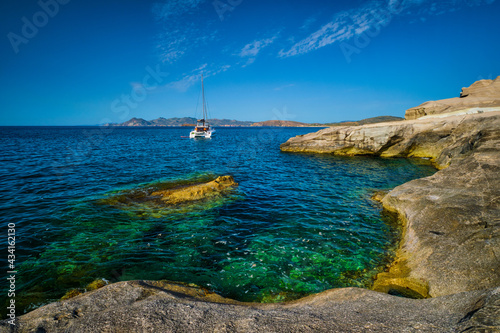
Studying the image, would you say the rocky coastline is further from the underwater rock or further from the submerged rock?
the underwater rock

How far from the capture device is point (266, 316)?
392 cm

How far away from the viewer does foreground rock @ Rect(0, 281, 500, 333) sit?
3420 mm

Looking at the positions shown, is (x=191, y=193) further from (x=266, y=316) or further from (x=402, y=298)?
(x=402, y=298)

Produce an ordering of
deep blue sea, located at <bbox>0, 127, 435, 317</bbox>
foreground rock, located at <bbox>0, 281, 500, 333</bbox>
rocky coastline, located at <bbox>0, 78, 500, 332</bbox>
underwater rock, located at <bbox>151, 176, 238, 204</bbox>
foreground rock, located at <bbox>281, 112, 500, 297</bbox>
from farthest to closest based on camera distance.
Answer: underwater rock, located at <bbox>151, 176, 238, 204</bbox> → deep blue sea, located at <bbox>0, 127, 435, 317</bbox> → foreground rock, located at <bbox>281, 112, 500, 297</bbox> → rocky coastline, located at <bbox>0, 78, 500, 332</bbox> → foreground rock, located at <bbox>0, 281, 500, 333</bbox>

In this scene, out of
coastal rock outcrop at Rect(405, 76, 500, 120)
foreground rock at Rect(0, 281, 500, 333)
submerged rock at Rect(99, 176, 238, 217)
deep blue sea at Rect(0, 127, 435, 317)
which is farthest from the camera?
coastal rock outcrop at Rect(405, 76, 500, 120)

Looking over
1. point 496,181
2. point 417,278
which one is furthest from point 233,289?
point 496,181

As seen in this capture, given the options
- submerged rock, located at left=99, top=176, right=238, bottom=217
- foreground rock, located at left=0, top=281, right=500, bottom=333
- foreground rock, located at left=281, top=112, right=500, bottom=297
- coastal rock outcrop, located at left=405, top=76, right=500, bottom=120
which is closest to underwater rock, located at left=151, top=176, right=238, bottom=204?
submerged rock, located at left=99, top=176, right=238, bottom=217

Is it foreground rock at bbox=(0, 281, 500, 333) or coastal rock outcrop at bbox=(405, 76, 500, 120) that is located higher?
coastal rock outcrop at bbox=(405, 76, 500, 120)

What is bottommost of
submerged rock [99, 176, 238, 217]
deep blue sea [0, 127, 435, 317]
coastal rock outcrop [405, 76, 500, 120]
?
deep blue sea [0, 127, 435, 317]

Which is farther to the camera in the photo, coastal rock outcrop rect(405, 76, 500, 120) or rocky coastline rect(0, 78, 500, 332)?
coastal rock outcrop rect(405, 76, 500, 120)

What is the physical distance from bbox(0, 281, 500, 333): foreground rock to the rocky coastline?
0.02m

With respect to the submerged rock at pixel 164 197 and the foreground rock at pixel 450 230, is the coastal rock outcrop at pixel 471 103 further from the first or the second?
the submerged rock at pixel 164 197

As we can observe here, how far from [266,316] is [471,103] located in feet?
154

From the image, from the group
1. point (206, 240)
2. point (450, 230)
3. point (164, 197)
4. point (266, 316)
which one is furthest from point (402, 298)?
point (164, 197)
